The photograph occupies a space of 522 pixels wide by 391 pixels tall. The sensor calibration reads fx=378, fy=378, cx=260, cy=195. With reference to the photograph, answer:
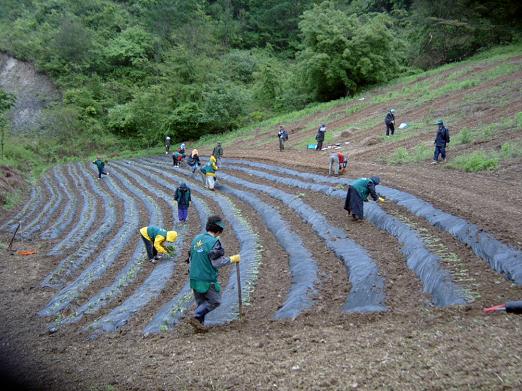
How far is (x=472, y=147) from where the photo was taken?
44.2ft

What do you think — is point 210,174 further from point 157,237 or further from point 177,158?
point 177,158

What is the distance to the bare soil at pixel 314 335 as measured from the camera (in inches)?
141

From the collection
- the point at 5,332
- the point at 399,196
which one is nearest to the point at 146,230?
the point at 5,332

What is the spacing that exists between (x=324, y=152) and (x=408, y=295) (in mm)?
13926

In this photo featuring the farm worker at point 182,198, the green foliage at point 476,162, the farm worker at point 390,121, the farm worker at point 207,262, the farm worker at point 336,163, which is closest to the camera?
the farm worker at point 207,262

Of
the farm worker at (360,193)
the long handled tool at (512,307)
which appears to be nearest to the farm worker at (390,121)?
the farm worker at (360,193)

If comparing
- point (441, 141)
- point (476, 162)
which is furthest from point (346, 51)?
point (476, 162)

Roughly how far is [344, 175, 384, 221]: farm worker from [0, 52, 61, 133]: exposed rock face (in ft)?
121

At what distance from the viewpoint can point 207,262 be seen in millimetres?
4789

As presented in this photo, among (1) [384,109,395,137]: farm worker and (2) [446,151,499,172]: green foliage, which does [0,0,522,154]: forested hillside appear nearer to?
(1) [384,109,395,137]: farm worker

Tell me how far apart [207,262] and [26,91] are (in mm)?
43930

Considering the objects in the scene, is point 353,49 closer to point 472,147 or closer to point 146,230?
point 472,147

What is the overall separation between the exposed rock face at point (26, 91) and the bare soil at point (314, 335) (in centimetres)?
3301

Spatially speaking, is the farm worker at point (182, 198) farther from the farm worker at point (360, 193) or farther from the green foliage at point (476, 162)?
the green foliage at point (476, 162)
